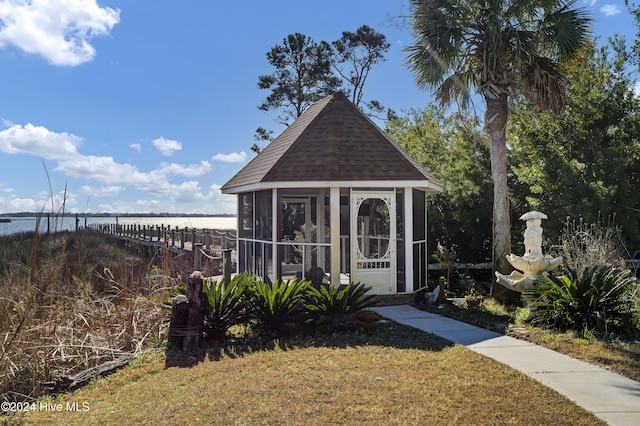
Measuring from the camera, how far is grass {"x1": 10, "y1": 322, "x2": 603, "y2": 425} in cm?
477

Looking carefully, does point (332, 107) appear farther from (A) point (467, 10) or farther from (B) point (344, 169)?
(A) point (467, 10)

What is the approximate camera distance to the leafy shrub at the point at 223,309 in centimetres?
796

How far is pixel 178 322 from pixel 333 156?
5.10 m

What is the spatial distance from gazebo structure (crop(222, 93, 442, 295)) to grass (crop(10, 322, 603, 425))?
3.80m

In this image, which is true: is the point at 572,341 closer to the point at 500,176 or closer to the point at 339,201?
the point at 339,201

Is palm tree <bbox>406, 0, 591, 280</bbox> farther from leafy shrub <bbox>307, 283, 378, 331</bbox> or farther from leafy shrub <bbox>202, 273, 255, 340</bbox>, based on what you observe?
leafy shrub <bbox>202, 273, 255, 340</bbox>

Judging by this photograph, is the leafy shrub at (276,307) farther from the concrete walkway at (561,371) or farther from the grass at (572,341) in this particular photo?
the grass at (572,341)

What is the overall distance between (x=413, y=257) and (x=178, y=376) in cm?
647

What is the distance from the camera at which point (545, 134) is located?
1538 centimetres

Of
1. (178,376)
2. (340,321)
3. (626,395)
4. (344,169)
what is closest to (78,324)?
(178,376)

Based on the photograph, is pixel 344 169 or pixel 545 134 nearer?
pixel 344 169

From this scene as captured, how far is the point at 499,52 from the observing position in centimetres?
1220

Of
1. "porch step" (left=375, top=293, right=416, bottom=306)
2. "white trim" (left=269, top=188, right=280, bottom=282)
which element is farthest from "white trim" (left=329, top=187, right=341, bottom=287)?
"white trim" (left=269, top=188, right=280, bottom=282)

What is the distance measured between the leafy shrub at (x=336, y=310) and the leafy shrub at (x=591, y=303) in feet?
9.86
